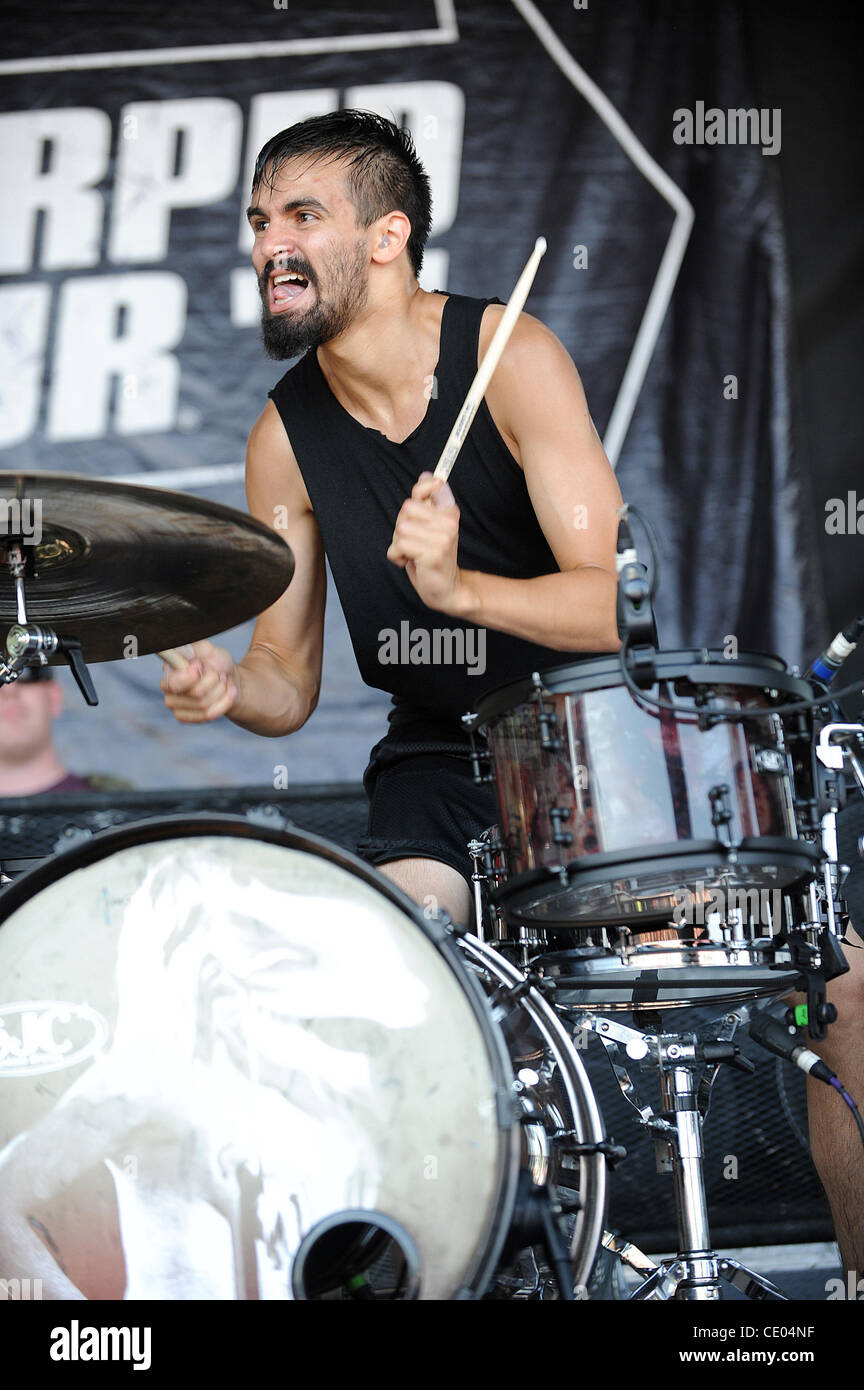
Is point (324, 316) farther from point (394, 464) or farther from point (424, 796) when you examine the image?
point (424, 796)

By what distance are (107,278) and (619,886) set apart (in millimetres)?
2095

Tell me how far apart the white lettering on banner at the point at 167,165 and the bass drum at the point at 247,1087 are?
6.95ft

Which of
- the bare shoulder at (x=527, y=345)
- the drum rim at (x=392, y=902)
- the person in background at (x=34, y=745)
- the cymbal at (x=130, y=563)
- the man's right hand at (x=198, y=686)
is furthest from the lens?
the person in background at (x=34, y=745)

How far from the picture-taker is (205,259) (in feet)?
10.3

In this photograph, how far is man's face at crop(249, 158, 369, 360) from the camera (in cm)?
217

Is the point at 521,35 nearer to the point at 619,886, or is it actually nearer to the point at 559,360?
the point at 559,360

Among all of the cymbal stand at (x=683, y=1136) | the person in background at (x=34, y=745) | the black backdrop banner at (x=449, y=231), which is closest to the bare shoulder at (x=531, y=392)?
the cymbal stand at (x=683, y=1136)

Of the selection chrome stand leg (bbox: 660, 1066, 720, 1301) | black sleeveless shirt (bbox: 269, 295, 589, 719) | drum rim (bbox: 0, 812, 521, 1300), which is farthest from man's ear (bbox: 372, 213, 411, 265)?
chrome stand leg (bbox: 660, 1066, 720, 1301)

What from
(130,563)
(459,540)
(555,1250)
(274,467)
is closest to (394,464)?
(459,540)

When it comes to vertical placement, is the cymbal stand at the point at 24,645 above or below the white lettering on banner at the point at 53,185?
below

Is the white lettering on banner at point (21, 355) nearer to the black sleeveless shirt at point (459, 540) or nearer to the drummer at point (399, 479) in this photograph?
the drummer at point (399, 479)

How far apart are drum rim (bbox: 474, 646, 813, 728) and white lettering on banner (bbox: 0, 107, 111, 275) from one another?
198 cm

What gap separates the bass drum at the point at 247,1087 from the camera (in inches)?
50.5
